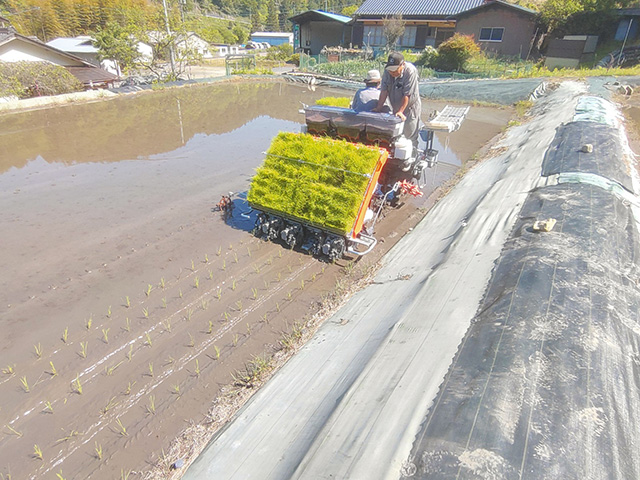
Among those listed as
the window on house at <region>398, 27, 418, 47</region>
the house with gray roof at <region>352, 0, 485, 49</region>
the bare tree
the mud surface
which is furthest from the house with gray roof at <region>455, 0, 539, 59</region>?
the mud surface

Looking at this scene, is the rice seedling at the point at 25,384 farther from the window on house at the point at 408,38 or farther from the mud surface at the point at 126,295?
the window on house at the point at 408,38

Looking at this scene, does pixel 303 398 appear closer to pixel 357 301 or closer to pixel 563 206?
pixel 357 301

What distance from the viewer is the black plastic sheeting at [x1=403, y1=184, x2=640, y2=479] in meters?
2.04

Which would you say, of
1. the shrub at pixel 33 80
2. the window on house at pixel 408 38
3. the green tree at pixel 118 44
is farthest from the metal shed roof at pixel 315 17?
the shrub at pixel 33 80

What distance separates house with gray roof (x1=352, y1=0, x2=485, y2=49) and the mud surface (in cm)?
2493

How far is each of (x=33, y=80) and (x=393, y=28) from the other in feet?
79.7

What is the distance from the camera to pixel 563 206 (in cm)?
484

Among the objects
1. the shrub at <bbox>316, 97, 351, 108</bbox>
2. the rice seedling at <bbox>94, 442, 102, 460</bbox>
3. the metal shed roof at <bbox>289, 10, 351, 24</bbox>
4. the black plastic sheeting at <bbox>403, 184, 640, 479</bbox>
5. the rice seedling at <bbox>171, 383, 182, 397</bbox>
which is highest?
the metal shed roof at <bbox>289, 10, 351, 24</bbox>

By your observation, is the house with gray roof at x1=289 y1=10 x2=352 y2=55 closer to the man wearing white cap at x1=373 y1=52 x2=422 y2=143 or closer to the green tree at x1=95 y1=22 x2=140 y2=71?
the green tree at x1=95 y1=22 x2=140 y2=71

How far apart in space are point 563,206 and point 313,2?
376 feet

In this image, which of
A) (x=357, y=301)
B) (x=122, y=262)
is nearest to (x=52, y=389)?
(x=122, y=262)

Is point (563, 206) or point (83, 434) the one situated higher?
point (563, 206)

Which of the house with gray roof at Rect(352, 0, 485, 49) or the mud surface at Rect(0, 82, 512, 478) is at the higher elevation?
the house with gray roof at Rect(352, 0, 485, 49)

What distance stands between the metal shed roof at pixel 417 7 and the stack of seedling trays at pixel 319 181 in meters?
30.4
